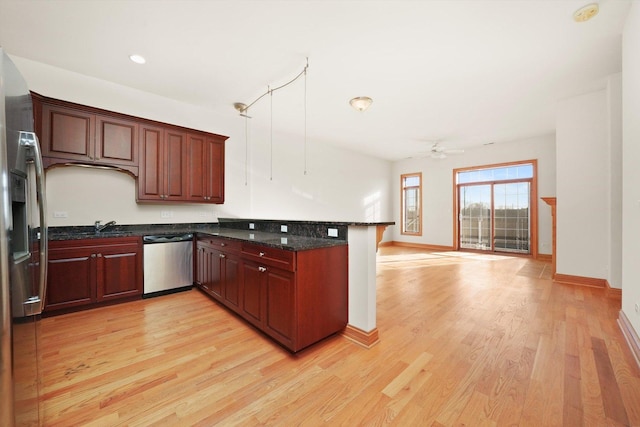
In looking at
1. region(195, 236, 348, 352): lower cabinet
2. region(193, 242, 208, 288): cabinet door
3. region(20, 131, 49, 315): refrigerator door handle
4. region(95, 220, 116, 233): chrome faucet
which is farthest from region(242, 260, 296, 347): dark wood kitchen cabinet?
region(95, 220, 116, 233): chrome faucet

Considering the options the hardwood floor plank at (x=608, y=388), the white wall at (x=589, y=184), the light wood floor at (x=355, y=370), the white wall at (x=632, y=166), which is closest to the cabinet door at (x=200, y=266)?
the light wood floor at (x=355, y=370)

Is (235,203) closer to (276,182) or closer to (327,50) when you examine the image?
(276,182)

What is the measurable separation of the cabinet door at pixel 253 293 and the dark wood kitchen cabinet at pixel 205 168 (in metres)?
2.01

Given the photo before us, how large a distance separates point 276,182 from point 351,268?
354 centimetres

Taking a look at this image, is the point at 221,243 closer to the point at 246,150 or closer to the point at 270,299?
the point at 270,299

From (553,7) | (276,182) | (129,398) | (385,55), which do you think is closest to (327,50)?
(385,55)

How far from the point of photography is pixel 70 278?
276cm

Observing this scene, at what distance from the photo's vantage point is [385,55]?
289cm

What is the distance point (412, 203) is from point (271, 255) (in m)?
7.16

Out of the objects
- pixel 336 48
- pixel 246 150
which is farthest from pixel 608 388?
pixel 246 150

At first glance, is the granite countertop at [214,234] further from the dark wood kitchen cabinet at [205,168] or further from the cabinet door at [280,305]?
the dark wood kitchen cabinet at [205,168]

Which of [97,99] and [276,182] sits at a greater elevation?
[97,99]

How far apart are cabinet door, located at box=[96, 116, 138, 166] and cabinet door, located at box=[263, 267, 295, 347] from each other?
2686 mm

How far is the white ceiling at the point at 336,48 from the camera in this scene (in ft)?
7.37
